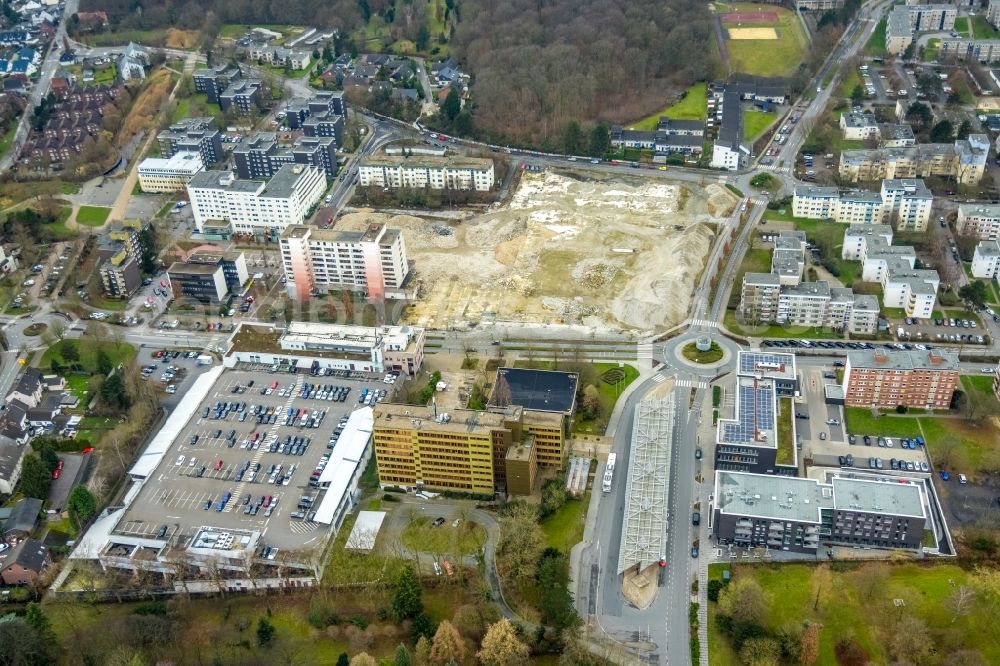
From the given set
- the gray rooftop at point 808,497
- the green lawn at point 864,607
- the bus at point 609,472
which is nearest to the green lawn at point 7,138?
the bus at point 609,472

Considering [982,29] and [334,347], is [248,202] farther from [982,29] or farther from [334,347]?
[982,29]

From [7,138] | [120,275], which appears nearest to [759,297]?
[120,275]

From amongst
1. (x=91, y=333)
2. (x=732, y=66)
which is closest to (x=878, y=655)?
(x=91, y=333)

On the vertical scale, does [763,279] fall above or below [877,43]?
below

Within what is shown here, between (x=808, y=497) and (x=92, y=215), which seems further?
(x=92, y=215)

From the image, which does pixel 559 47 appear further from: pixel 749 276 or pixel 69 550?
pixel 69 550
